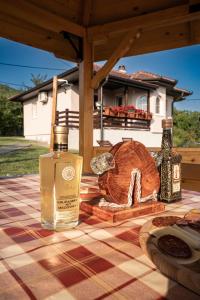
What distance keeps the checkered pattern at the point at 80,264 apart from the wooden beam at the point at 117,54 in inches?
91.1

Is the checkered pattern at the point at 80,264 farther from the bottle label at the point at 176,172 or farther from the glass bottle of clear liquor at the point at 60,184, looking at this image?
the bottle label at the point at 176,172

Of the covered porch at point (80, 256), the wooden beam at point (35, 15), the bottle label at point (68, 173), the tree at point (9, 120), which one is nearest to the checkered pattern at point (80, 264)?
the covered porch at point (80, 256)

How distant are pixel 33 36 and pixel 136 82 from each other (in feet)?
27.6

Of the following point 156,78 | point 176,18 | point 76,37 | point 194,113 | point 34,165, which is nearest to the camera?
point 176,18

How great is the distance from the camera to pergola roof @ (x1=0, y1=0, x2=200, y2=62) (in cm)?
229

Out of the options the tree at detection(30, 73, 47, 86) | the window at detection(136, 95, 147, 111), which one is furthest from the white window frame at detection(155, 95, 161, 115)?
the tree at detection(30, 73, 47, 86)

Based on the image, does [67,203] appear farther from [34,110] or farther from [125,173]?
[34,110]

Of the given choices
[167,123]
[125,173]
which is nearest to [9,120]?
[167,123]

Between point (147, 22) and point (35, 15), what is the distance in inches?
41.8

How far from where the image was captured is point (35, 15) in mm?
2342

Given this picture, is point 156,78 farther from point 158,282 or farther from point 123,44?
point 158,282

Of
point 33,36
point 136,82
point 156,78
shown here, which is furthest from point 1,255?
point 156,78

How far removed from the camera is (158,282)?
359 millimetres

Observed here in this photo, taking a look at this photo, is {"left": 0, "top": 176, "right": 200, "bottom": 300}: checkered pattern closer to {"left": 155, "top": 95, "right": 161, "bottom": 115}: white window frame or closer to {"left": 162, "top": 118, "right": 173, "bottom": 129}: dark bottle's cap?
{"left": 162, "top": 118, "right": 173, "bottom": 129}: dark bottle's cap
